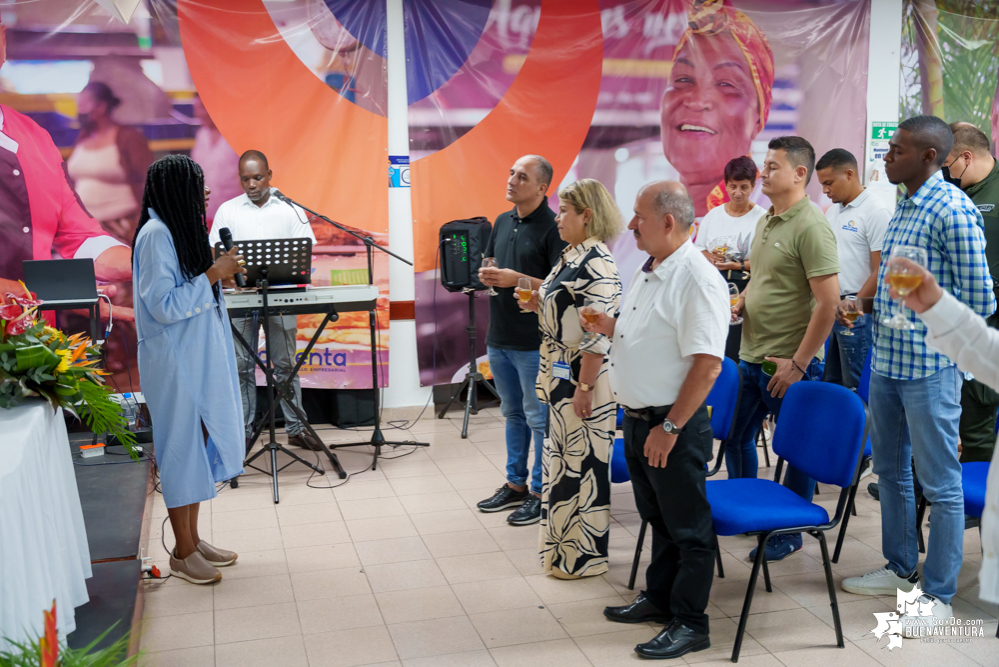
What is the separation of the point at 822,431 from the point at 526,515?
156 cm

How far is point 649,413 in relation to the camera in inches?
104

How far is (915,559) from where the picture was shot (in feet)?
10.1

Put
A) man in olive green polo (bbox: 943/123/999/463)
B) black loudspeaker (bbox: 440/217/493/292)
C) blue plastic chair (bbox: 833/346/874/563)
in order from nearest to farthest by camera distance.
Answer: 1. blue plastic chair (bbox: 833/346/874/563)
2. man in olive green polo (bbox: 943/123/999/463)
3. black loudspeaker (bbox: 440/217/493/292)

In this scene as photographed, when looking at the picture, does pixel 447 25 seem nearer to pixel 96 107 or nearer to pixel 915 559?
pixel 96 107

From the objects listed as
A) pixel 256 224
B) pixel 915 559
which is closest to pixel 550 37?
pixel 256 224

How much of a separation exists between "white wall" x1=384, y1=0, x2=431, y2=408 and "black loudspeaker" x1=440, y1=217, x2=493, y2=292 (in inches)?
18.9

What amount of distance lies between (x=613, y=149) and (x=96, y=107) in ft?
11.3

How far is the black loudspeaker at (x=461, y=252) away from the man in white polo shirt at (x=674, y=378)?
108 inches

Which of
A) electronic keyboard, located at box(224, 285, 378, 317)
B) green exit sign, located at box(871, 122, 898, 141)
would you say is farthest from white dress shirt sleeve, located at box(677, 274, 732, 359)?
green exit sign, located at box(871, 122, 898, 141)

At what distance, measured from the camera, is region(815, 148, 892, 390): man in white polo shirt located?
4.28 meters

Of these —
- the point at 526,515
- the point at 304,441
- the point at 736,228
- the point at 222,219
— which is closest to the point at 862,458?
the point at 526,515

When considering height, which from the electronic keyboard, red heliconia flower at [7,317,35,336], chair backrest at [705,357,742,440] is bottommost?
chair backrest at [705,357,742,440]

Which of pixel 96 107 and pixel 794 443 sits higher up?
pixel 96 107

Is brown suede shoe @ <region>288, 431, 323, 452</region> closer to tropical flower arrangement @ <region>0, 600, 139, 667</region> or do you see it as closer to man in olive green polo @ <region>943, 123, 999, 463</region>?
man in olive green polo @ <region>943, 123, 999, 463</region>
